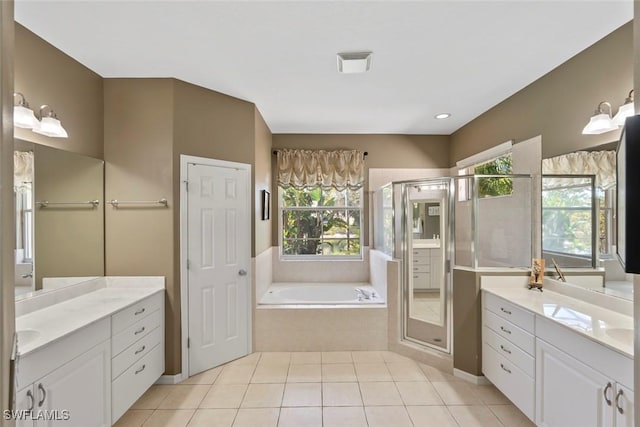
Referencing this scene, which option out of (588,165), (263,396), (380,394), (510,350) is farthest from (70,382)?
(588,165)

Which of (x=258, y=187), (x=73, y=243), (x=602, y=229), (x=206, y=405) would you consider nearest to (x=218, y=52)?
(x=258, y=187)

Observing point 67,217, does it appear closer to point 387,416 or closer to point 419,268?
point 387,416

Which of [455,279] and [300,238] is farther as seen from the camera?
[300,238]

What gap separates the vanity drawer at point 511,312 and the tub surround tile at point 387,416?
1.04 metres

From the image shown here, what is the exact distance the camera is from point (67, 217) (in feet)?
7.72

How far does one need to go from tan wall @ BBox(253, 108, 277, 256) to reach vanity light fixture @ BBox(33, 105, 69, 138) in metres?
1.65

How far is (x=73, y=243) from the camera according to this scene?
2396 mm

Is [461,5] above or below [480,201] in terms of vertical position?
above

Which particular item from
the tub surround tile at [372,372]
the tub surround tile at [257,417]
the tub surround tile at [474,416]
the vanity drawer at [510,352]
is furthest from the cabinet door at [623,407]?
the tub surround tile at [257,417]

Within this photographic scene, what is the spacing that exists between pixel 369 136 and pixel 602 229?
3.00 m

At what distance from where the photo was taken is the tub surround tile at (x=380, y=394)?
2.45 meters

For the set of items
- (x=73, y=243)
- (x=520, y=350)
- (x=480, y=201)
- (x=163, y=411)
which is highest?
(x=480, y=201)

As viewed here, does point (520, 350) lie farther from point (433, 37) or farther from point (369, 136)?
point (369, 136)

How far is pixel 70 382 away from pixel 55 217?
A: 3.90 feet
